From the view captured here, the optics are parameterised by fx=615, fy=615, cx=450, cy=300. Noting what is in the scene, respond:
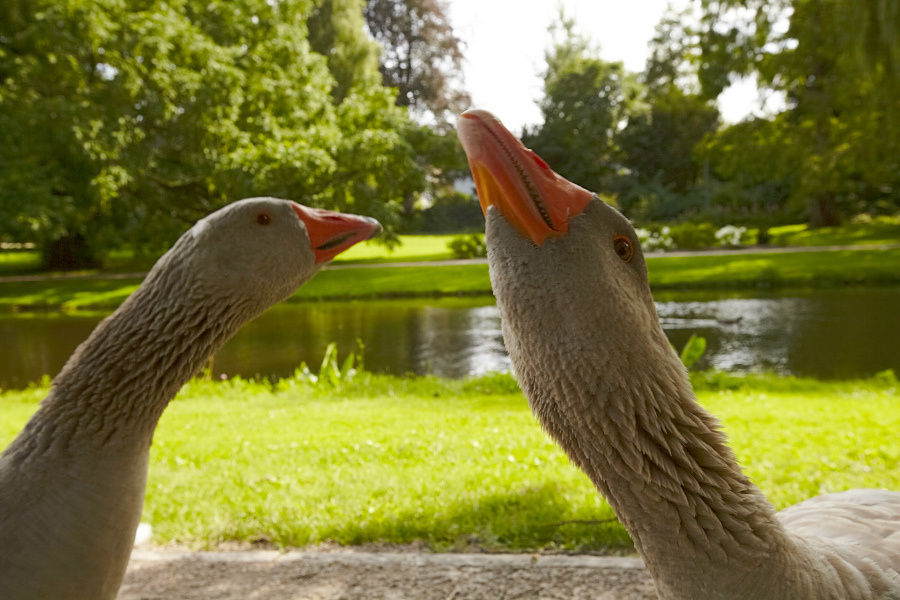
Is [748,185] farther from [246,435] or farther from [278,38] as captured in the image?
[246,435]

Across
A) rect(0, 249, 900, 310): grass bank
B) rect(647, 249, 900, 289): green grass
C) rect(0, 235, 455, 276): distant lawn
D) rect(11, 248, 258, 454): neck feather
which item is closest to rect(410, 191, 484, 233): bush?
rect(0, 235, 455, 276): distant lawn

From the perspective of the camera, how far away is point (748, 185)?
104 ft

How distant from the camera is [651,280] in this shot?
49.6 ft

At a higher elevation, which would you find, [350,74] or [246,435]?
[350,74]

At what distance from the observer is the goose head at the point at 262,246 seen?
5.90 ft

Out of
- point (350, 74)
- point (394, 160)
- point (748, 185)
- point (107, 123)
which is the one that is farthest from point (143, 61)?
point (748, 185)

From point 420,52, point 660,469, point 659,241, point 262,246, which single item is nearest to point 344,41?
point 420,52

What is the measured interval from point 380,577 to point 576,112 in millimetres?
29217

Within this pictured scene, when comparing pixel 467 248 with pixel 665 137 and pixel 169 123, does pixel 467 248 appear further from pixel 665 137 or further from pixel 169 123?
pixel 665 137

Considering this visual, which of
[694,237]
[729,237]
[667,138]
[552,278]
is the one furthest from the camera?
[667,138]

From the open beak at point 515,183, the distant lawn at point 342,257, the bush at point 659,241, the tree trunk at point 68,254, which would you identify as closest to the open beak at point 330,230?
the open beak at point 515,183

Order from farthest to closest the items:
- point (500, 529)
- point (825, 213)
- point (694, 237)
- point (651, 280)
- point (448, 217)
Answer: point (448, 217)
point (825, 213)
point (694, 237)
point (651, 280)
point (500, 529)

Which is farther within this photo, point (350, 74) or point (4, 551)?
point (350, 74)

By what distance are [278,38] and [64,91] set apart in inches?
260
